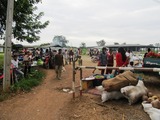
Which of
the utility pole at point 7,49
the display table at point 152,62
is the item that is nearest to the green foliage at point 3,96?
the utility pole at point 7,49

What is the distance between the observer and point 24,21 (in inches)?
585

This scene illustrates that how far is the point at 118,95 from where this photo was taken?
634 cm

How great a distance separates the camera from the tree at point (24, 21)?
494 inches

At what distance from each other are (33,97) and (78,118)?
345 centimetres

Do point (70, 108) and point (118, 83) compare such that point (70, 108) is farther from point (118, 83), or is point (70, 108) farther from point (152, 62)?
point (152, 62)

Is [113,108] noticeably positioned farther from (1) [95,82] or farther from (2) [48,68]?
(2) [48,68]

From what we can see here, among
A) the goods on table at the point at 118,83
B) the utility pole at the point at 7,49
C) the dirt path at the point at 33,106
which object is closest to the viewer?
the goods on table at the point at 118,83

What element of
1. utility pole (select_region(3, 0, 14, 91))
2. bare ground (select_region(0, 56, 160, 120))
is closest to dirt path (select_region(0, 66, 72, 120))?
bare ground (select_region(0, 56, 160, 120))

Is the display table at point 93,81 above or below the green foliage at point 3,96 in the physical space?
above

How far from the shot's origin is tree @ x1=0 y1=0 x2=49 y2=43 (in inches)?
494

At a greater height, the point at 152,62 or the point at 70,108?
the point at 152,62

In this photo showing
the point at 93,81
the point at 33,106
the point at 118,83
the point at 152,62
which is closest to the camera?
the point at 118,83

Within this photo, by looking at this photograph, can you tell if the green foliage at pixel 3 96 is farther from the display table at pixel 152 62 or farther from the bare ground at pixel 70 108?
the display table at pixel 152 62

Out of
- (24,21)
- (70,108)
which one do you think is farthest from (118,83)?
(24,21)
